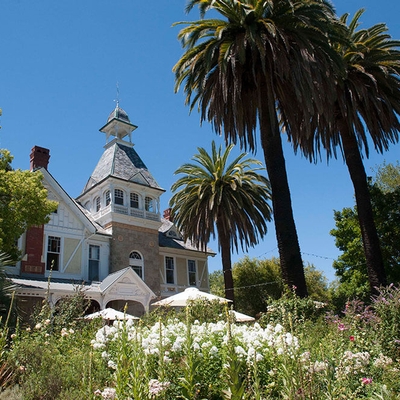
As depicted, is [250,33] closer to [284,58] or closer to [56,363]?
[284,58]

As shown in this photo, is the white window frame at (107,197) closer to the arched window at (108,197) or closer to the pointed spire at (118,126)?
the arched window at (108,197)

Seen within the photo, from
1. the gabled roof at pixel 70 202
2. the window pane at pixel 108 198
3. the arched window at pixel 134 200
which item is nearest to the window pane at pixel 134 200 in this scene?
the arched window at pixel 134 200

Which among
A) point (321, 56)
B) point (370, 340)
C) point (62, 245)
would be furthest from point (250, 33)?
point (62, 245)

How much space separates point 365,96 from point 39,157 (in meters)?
18.1

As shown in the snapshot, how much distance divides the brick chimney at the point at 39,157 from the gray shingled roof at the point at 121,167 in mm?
3915

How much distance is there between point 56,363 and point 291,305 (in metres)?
6.53

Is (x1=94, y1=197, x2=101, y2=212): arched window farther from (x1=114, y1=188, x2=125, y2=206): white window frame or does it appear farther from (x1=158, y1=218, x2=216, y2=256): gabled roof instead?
(x1=158, y1=218, x2=216, y2=256): gabled roof

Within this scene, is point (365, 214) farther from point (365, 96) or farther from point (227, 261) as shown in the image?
point (227, 261)

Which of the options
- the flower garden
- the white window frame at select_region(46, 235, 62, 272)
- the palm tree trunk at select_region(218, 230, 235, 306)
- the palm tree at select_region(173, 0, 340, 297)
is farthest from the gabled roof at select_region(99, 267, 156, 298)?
the flower garden

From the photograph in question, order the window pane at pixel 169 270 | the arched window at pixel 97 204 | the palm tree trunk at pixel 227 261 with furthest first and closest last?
the window pane at pixel 169 270, the arched window at pixel 97 204, the palm tree trunk at pixel 227 261

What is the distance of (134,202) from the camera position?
27.8 m

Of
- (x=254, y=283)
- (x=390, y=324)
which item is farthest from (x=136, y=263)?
(x=390, y=324)

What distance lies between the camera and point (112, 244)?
82.6 feet

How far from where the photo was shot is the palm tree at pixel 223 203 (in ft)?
80.9
